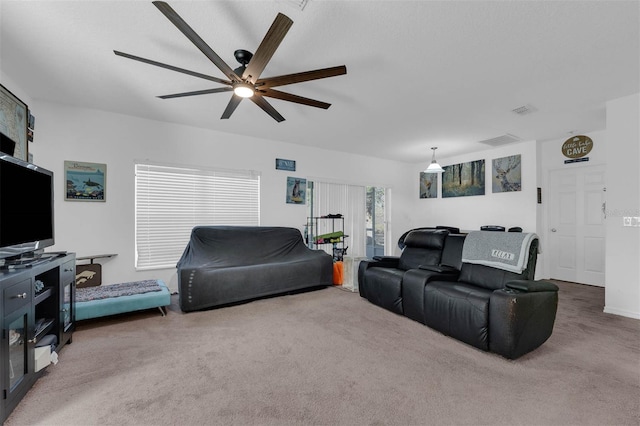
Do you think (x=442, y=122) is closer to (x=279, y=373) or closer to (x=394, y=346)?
(x=394, y=346)

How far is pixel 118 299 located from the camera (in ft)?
9.73

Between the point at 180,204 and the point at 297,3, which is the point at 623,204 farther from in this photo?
the point at 180,204

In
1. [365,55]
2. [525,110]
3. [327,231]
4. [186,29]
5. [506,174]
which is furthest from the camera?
[327,231]

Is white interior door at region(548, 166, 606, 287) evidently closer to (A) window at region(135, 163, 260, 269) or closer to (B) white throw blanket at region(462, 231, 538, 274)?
(B) white throw blanket at region(462, 231, 538, 274)

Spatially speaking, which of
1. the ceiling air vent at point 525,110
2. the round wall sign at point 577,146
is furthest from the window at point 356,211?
the round wall sign at point 577,146

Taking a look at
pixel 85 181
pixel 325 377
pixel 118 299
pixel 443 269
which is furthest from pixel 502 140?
pixel 85 181

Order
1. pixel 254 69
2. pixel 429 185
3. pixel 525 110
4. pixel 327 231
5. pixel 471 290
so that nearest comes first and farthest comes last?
pixel 254 69
pixel 471 290
pixel 525 110
pixel 327 231
pixel 429 185

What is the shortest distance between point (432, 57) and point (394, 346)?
8.33ft

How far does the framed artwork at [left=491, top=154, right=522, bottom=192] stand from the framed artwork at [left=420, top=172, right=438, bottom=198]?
4.18ft

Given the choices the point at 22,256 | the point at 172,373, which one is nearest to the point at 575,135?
the point at 172,373

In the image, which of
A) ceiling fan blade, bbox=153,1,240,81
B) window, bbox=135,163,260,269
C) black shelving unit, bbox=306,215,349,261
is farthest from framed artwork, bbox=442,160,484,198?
ceiling fan blade, bbox=153,1,240,81

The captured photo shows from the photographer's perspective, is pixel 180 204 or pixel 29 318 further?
pixel 180 204

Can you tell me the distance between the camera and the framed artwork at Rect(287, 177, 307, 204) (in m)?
5.26

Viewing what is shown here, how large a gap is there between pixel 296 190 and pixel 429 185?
338 cm
